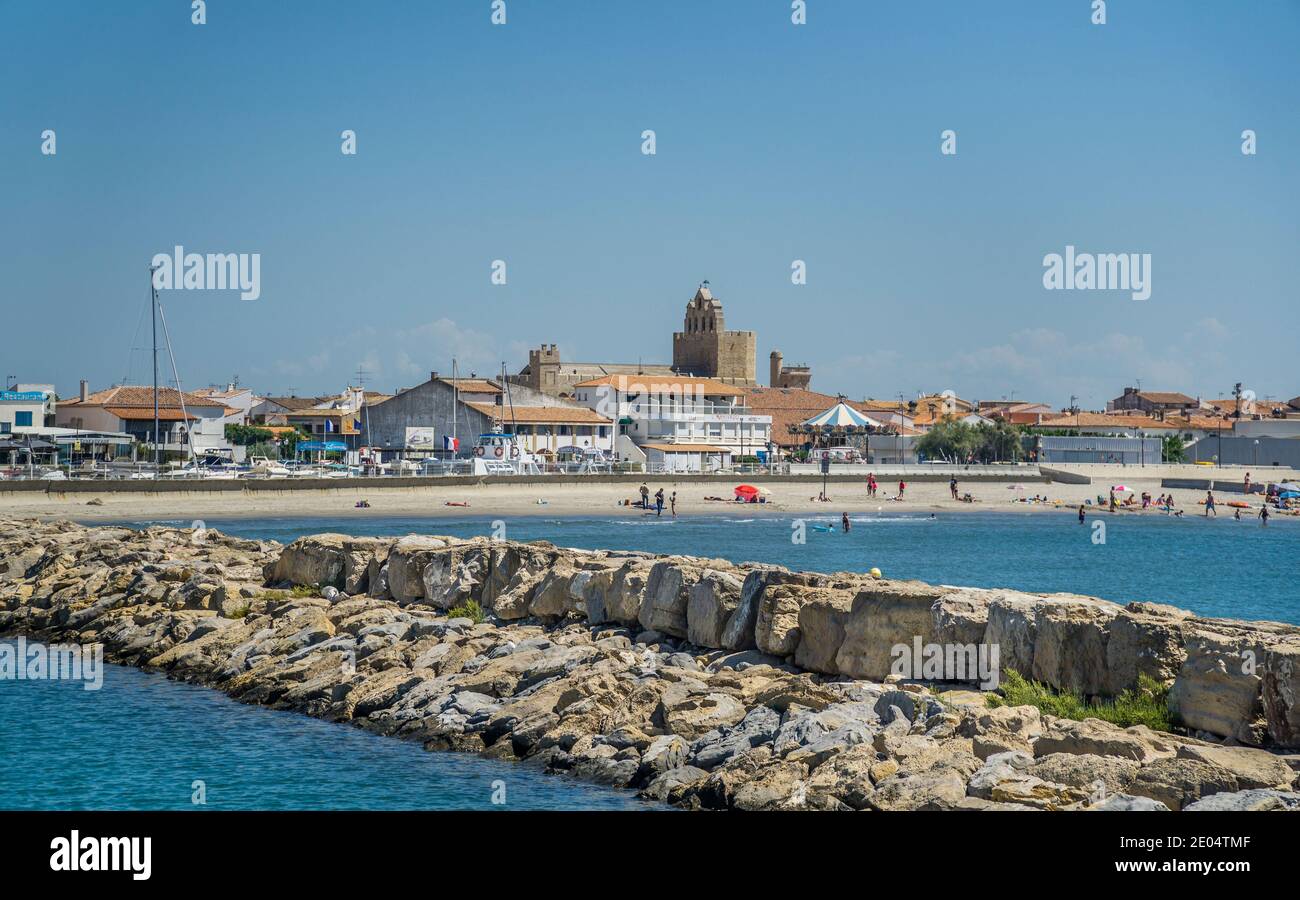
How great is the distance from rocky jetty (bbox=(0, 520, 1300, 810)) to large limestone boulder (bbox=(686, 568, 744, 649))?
3 cm

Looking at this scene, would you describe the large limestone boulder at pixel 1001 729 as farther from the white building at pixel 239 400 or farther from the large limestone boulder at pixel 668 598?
the white building at pixel 239 400

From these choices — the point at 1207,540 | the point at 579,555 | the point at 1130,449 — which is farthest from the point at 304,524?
the point at 1130,449

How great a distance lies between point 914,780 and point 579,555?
975 cm

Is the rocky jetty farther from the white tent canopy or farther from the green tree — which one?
the green tree

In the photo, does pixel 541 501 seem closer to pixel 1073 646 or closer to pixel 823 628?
pixel 823 628

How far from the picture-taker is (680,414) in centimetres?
8894

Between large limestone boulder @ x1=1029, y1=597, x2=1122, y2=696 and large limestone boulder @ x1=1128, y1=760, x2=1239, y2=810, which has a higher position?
large limestone boulder @ x1=1029, y1=597, x2=1122, y2=696

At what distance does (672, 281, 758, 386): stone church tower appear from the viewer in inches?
5281

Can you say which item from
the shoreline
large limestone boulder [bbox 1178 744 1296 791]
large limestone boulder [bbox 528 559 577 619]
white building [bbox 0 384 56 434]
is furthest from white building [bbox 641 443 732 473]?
large limestone boulder [bbox 1178 744 1296 791]

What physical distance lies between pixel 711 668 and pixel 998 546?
37035 millimetres

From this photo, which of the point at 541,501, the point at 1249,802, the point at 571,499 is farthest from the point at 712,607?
the point at 571,499
